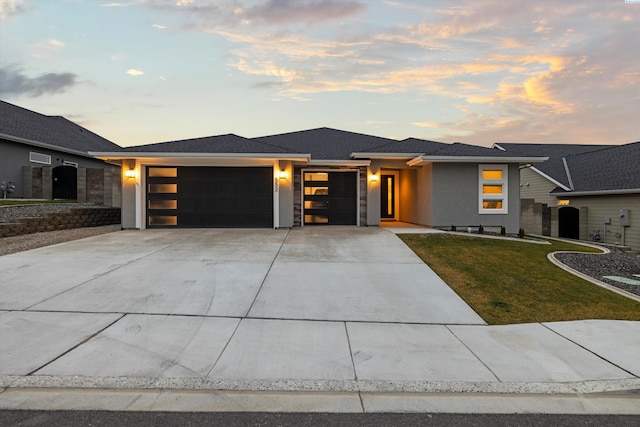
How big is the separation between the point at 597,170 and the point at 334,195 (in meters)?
17.1

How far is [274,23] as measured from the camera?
12.9 meters

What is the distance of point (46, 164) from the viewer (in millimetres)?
20516

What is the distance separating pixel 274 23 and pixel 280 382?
13.0 meters

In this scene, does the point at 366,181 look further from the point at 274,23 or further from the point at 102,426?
the point at 102,426

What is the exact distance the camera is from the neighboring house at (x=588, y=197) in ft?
58.9

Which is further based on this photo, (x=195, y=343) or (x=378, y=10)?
(x=378, y=10)

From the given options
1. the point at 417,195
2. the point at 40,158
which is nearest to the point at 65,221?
the point at 40,158

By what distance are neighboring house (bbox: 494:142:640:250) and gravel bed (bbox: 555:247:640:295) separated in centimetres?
788

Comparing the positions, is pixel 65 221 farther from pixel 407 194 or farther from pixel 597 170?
pixel 597 170

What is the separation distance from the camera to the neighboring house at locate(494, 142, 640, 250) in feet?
58.9

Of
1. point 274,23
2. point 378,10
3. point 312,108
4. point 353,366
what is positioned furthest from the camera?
point 312,108

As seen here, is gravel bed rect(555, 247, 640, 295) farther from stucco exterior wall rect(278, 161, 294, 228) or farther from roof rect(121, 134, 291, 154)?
roof rect(121, 134, 291, 154)

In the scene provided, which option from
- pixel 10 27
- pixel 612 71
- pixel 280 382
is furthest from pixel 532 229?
pixel 10 27

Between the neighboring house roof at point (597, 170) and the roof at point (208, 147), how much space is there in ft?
58.5
